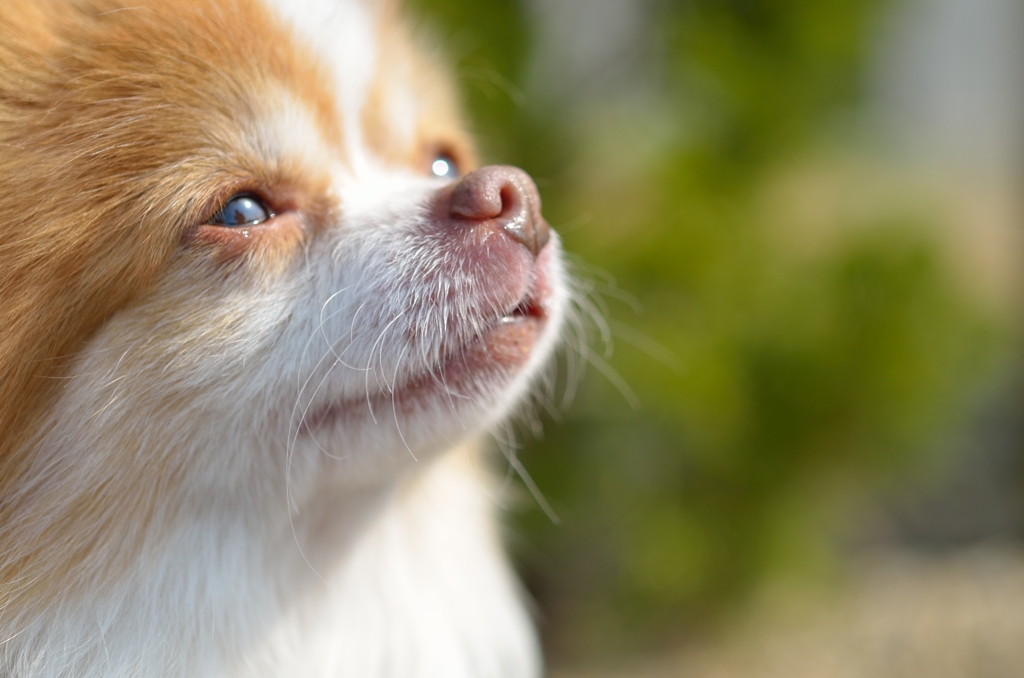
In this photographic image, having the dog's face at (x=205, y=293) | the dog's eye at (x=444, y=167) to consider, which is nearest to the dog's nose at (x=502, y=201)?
the dog's face at (x=205, y=293)

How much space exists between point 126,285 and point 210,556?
1.42 ft

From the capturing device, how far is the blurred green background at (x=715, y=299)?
9.20ft

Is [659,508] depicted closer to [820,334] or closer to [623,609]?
[623,609]

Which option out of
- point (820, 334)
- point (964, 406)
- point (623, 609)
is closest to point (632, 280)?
point (820, 334)

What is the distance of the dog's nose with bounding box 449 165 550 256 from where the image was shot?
131 centimetres

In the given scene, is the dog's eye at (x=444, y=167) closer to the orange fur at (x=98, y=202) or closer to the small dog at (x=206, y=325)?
the small dog at (x=206, y=325)

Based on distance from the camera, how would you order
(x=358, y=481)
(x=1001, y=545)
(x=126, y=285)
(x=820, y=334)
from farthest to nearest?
(x=1001, y=545), (x=820, y=334), (x=358, y=481), (x=126, y=285)

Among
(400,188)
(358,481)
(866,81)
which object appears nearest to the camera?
(358,481)

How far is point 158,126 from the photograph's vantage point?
4.09 ft

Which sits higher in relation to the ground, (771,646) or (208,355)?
(208,355)

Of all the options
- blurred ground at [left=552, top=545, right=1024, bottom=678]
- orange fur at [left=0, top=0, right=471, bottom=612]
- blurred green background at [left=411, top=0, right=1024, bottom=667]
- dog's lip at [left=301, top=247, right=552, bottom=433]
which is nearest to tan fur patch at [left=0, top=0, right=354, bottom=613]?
orange fur at [left=0, top=0, right=471, bottom=612]

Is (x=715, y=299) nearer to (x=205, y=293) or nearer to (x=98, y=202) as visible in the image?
(x=205, y=293)

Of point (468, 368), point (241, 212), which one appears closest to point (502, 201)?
point (468, 368)

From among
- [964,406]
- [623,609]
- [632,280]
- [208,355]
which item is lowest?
[623,609]
